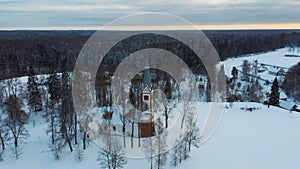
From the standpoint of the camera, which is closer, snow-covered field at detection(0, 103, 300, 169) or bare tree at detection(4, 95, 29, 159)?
snow-covered field at detection(0, 103, 300, 169)

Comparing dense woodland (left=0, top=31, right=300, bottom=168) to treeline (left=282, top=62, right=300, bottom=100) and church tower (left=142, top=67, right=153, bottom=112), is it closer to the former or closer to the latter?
treeline (left=282, top=62, right=300, bottom=100)

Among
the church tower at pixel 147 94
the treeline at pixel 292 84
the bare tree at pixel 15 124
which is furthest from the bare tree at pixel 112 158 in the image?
the treeline at pixel 292 84

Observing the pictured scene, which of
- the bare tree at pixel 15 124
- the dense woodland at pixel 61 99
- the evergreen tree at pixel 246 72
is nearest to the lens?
the dense woodland at pixel 61 99

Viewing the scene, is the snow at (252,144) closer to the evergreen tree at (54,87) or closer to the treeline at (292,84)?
the evergreen tree at (54,87)

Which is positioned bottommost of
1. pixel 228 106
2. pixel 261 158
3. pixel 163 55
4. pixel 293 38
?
pixel 261 158

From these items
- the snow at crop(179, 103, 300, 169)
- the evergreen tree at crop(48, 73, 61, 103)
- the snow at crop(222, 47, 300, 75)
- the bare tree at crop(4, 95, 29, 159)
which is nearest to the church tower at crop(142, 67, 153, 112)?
the snow at crop(179, 103, 300, 169)

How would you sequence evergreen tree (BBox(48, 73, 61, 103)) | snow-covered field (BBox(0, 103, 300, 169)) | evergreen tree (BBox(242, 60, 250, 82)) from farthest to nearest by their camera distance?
evergreen tree (BBox(242, 60, 250, 82))
evergreen tree (BBox(48, 73, 61, 103))
snow-covered field (BBox(0, 103, 300, 169))

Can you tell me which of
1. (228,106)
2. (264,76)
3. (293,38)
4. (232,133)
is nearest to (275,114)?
(228,106)

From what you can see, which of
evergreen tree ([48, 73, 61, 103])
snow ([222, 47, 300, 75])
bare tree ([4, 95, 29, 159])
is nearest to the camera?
bare tree ([4, 95, 29, 159])

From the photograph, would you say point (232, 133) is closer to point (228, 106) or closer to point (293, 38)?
point (228, 106)
